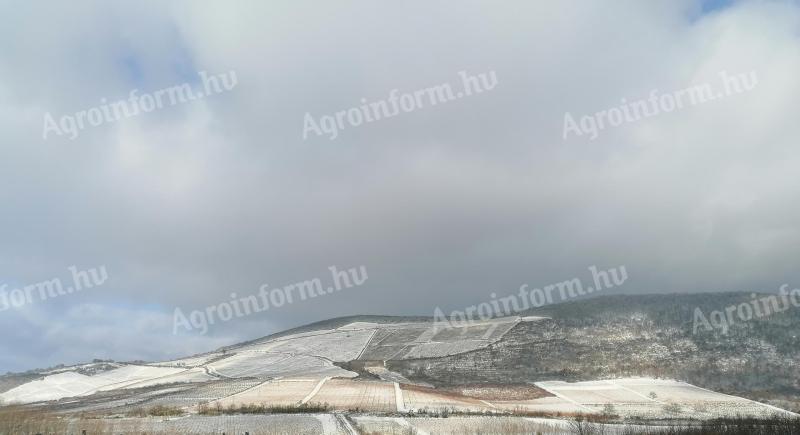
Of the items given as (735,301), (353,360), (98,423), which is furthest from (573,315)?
(98,423)

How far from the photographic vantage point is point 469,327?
388ft

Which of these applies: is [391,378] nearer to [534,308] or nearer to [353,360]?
[353,360]

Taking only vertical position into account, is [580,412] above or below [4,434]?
below

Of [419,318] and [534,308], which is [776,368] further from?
[419,318]

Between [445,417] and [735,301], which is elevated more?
[445,417]

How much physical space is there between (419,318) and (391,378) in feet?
251

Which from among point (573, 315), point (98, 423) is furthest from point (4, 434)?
point (573, 315)

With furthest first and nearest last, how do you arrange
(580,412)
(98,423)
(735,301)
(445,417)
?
(735,301), (580,412), (445,417), (98,423)

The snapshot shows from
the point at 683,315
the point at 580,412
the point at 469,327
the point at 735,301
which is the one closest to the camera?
the point at 580,412

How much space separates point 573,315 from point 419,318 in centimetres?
4174

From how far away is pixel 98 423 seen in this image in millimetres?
36594

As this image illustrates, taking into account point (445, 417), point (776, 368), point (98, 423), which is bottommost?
point (776, 368)

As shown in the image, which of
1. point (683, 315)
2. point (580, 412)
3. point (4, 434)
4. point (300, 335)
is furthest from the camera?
point (300, 335)

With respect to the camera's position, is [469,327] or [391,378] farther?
[469,327]
